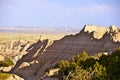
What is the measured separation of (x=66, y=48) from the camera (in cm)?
8662

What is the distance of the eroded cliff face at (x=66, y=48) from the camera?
7731 cm

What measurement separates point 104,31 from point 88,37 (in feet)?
15.2

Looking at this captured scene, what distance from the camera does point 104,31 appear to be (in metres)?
87.2

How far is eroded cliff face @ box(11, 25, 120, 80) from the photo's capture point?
7731 centimetres

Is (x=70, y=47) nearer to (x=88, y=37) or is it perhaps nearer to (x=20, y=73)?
(x=88, y=37)

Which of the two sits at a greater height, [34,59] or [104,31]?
→ [104,31]

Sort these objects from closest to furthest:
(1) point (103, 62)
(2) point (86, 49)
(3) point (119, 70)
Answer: (3) point (119, 70), (1) point (103, 62), (2) point (86, 49)

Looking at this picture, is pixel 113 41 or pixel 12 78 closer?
pixel 12 78

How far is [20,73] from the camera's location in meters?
76.8

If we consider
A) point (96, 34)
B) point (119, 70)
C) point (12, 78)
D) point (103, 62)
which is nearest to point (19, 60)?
point (96, 34)

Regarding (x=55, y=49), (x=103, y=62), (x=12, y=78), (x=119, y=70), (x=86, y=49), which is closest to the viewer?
(x=119, y=70)

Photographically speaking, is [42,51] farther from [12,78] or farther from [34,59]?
[12,78]

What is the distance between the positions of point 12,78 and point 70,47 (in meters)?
22.0

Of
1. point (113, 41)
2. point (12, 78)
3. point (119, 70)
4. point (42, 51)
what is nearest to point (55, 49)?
point (42, 51)
